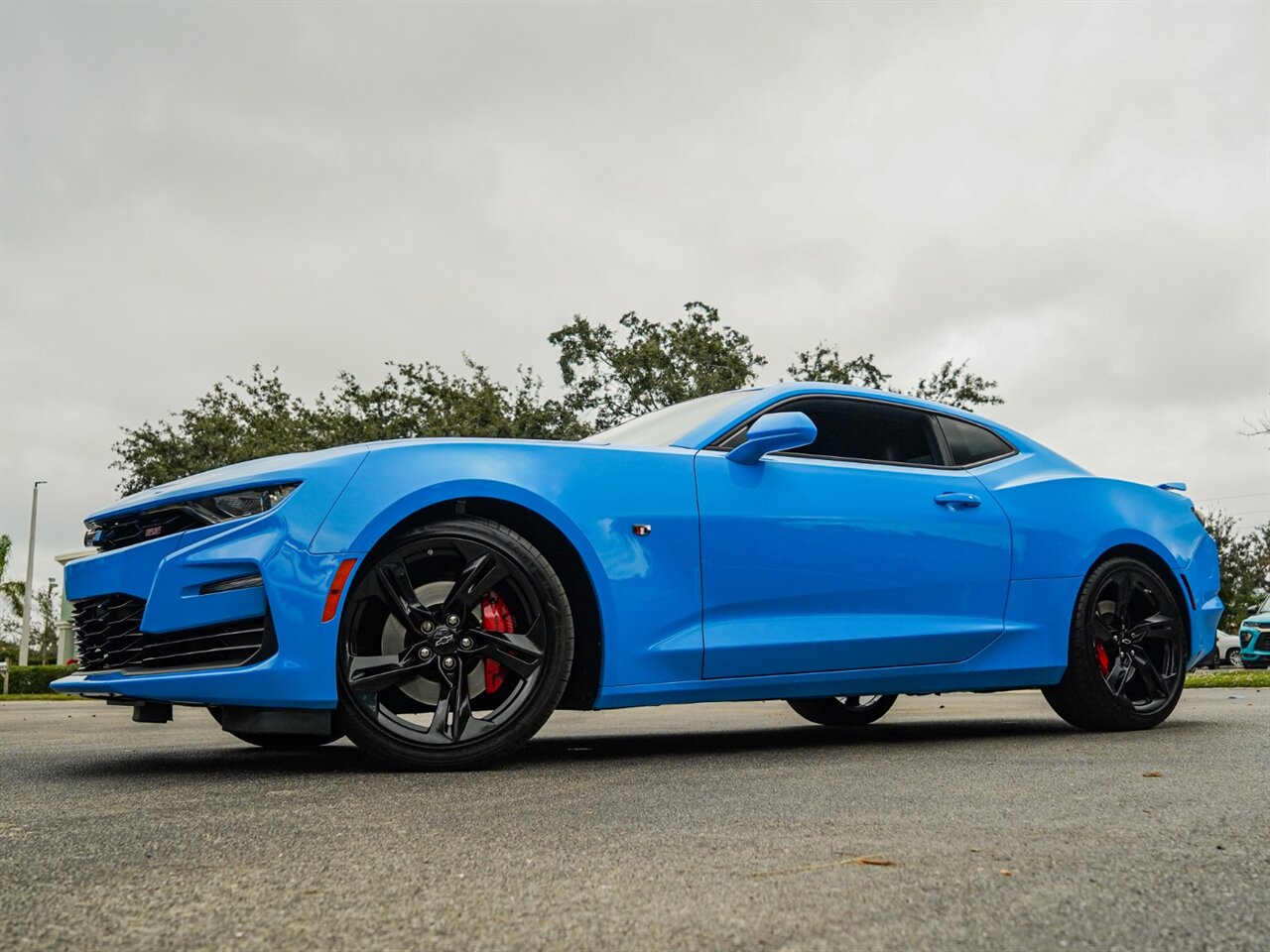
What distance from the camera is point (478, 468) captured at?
3.92 m

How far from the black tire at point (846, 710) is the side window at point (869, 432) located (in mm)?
1723

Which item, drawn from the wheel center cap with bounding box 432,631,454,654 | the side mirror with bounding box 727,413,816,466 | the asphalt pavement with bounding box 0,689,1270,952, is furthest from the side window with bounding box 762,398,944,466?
the wheel center cap with bounding box 432,631,454,654

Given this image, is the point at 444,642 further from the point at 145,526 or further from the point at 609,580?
the point at 145,526

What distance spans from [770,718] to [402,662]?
3.97 m

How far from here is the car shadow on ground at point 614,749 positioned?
4000 mm

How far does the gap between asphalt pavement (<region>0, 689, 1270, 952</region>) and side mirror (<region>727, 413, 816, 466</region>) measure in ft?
3.60

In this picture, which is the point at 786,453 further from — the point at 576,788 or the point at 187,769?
the point at 187,769

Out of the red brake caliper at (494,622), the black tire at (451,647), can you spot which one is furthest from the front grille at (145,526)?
the red brake caliper at (494,622)

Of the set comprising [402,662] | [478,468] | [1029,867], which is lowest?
[1029,867]

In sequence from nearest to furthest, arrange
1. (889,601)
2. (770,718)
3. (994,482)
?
(889,601) < (994,482) < (770,718)

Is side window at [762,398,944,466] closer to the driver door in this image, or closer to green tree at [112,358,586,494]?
the driver door

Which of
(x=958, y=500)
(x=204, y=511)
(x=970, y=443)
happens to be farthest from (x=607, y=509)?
(x=970, y=443)

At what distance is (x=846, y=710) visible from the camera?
6.46 m

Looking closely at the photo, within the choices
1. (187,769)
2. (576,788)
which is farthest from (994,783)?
(187,769)
